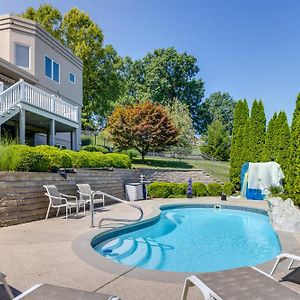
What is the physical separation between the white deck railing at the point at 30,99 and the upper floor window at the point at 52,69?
105 inches

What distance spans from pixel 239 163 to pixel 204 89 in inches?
1181

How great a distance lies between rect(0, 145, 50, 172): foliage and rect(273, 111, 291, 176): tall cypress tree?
509 inches

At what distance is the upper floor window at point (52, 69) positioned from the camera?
17752 mm

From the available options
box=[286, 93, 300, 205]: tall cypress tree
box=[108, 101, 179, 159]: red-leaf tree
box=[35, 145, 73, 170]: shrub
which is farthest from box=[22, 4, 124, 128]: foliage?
box=[286, 93, 300, 205]: tall cypress tree

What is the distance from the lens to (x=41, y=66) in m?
17.0

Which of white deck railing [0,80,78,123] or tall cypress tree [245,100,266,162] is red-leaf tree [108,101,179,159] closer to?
tall cypress tree [245,100,266,162]

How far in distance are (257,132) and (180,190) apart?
6.46 meters

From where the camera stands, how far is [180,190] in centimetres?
1738

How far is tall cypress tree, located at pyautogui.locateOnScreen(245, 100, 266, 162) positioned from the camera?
19.0 meters

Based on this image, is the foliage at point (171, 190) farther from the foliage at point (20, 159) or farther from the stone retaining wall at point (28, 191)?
the foliage at point (20, 159)

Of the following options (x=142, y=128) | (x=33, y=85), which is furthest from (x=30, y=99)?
(x=142, y=128)

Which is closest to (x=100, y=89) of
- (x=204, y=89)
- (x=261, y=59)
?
(x=261, y=59)

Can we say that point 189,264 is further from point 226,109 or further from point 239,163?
point 226,109

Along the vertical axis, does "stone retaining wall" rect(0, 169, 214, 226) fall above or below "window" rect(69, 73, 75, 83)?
below
